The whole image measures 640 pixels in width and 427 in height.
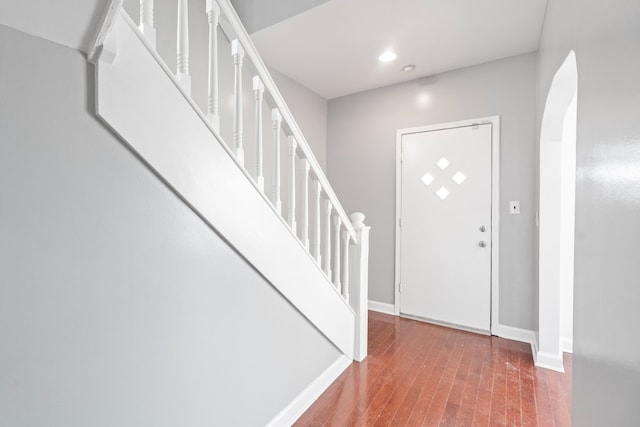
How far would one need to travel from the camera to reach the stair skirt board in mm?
926

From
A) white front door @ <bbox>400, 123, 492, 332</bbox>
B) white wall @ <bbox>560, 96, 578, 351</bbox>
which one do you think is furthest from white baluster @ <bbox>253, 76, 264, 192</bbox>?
white wall @ <bbox>560, 96, 578, 351</bbox>

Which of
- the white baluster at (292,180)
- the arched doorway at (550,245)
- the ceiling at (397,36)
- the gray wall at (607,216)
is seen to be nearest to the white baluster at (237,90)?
the white baluster at (292,180)

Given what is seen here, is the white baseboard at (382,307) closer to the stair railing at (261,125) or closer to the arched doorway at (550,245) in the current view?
the stair railing at (261,125)

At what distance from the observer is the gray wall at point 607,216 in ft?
2.18

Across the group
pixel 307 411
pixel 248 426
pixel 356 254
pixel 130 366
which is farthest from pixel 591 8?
pixel 307 411

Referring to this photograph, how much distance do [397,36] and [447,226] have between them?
1838 mm

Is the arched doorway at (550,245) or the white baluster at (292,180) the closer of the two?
the white baluster at (292,180)

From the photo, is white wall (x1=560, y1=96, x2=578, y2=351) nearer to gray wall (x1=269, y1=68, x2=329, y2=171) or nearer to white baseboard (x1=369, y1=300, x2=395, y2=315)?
white baseboard (x1=369, y1=300, x2=395, y2=315)

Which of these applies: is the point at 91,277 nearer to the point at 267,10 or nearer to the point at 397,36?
the point at 267,10

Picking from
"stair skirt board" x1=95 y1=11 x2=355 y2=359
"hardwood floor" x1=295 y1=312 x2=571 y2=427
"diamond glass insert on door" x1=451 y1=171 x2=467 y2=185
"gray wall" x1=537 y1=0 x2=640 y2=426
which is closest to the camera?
"gray wall" x1=537 y1=0 x2=640 y2=426

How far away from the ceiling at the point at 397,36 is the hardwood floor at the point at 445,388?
8.50 feet

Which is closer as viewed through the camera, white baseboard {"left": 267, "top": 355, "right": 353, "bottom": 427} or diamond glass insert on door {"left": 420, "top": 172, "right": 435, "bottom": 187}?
white baseboard {"left": 267, "top": 355, "right": 353, "bottom": 427}

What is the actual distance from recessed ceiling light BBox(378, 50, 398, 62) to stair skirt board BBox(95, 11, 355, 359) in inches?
79.6

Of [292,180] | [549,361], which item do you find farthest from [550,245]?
[292,180]
